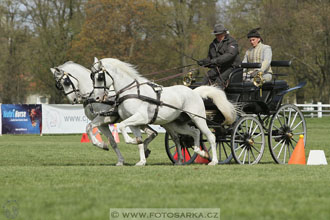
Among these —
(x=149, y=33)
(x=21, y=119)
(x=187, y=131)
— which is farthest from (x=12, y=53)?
(x=187, y=131)

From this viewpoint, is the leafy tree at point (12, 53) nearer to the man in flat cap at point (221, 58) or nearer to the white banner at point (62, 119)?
the white banner at point (62, 119)

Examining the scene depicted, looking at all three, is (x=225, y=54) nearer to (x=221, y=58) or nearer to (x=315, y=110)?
(x=221, y=58)

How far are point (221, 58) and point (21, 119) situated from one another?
1910 centimetres

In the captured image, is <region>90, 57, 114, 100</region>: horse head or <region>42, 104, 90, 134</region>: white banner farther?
<region>42, 104, 90, 134</region>: white banner

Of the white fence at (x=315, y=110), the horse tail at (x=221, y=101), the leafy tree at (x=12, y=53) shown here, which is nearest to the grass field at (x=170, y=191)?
the horse tail at (x=221, y=101)

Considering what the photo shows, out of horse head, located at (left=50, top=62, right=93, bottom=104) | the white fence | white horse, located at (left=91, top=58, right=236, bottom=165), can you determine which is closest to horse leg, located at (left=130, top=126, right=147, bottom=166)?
white horse, located at (left=91, top=58, right=236, bottom=165)

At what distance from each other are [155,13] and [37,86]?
39.0 feet

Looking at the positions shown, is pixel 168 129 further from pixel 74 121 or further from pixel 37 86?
pixel 37 86

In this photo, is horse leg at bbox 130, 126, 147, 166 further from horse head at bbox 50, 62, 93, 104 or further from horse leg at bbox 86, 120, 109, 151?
horse head at bbox 50, 62, 93, 104

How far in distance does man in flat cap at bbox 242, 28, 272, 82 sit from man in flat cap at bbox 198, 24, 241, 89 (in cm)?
49

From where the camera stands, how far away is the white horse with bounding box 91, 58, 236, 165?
1138cm

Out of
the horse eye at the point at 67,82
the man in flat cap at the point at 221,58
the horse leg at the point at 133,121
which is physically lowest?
the horse leg at the point at 133,121

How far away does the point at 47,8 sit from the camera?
161 ft

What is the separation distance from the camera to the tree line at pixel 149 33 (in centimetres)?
4794
